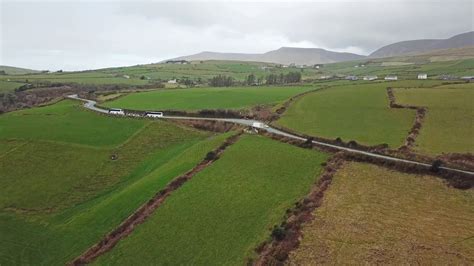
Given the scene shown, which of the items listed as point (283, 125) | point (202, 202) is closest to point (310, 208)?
point (202, 202)

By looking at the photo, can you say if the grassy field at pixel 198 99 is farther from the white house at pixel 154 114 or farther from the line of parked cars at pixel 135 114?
the white house at pixel 154 114

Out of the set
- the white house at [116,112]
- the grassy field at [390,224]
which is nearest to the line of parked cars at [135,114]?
the white house at [116,112]

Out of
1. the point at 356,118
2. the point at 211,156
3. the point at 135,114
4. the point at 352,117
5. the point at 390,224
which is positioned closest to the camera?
the point at 390,224

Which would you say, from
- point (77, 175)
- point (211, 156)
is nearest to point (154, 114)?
point (77, 175)

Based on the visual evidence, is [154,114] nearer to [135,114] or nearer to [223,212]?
[135,114]

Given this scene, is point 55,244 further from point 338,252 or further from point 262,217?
point 338,252

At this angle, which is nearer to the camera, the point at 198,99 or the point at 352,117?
the point at 352,117

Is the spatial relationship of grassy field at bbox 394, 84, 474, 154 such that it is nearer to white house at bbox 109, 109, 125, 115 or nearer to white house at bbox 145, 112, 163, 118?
white house at bbox 145, 112, 163, 118
